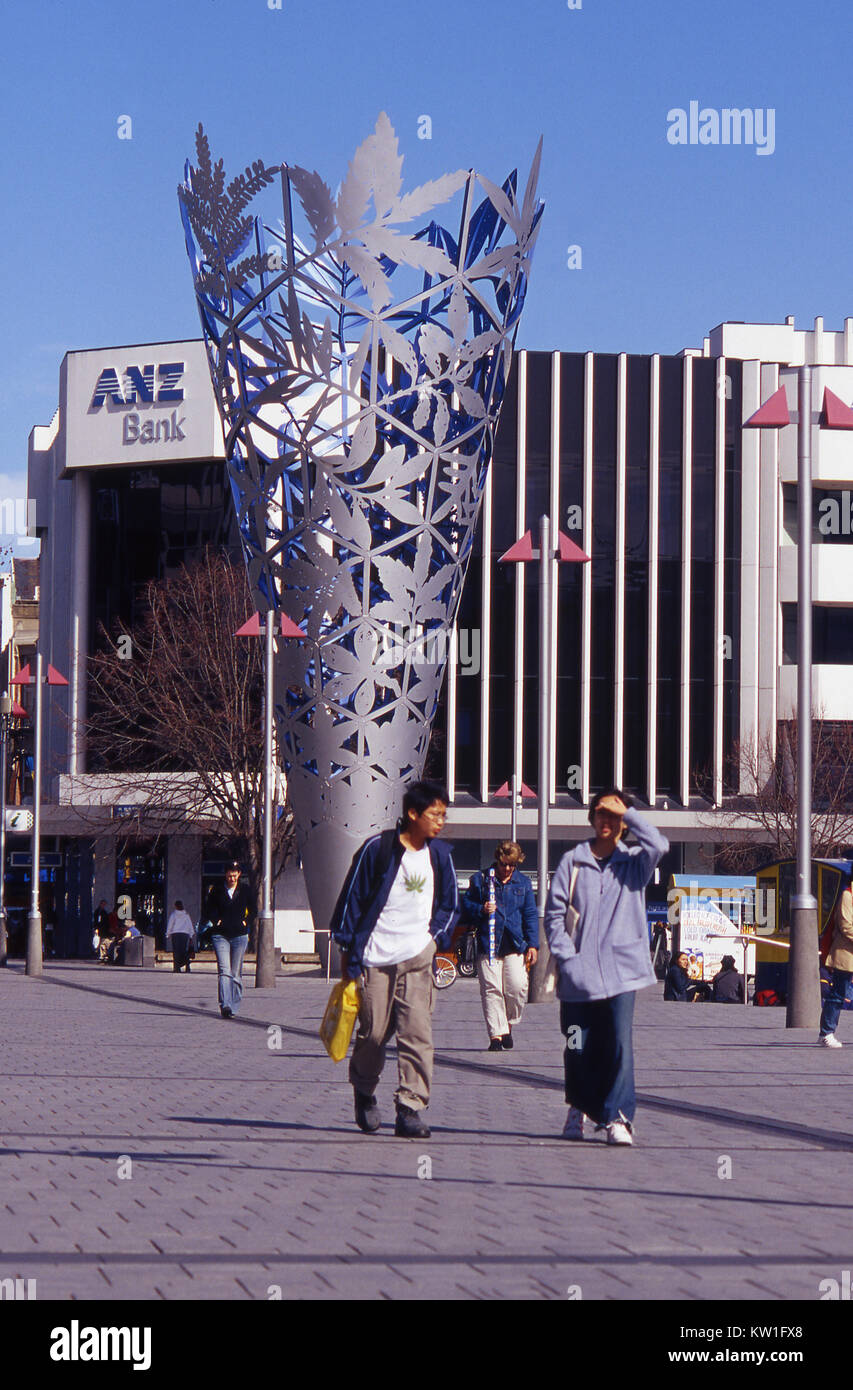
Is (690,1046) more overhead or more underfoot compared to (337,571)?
more underfoot

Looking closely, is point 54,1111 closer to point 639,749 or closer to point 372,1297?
point 372,1297

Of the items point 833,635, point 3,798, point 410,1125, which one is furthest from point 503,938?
point 833,635

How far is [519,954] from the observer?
59.9 ft

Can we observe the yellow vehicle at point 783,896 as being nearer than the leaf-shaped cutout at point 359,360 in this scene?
Yes

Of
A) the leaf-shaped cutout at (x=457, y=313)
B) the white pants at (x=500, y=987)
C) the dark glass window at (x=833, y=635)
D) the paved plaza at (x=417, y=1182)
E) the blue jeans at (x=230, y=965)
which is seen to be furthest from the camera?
the dark glass window at (x=833, y=635)

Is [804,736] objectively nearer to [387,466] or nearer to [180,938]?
[387,466]

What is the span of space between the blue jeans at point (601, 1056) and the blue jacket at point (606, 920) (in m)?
0.09

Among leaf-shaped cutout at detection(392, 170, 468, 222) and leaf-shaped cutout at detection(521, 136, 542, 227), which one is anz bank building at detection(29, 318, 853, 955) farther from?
leaf-shaped cutout at detection(392, 170, 468, 222)

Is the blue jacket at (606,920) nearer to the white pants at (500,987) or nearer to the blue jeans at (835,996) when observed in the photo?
the white pants at (500,987)

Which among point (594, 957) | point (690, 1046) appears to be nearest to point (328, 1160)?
point (594, 957)

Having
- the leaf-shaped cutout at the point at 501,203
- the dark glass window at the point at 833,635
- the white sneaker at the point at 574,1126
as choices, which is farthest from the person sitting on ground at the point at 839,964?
the dark glass window at the point at 833,635

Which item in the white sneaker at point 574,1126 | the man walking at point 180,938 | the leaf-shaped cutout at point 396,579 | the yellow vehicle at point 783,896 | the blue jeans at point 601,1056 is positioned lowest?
the man walking at point 180,938

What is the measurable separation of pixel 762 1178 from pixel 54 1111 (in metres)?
4.89

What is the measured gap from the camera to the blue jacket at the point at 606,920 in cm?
1079
